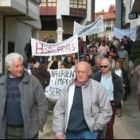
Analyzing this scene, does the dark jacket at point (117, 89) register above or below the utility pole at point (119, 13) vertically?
below

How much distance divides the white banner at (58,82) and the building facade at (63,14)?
119 feet

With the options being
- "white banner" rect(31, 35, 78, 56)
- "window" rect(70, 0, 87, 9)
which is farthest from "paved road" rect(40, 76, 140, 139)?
"window" rect(70, 0, 87, 9)

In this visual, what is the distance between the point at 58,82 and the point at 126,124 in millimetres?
3450

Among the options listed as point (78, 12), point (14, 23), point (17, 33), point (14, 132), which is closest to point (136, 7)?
point (14, 23)

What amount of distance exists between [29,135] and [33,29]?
24486mm

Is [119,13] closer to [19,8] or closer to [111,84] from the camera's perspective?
[19,8]

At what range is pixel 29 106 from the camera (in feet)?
20.5

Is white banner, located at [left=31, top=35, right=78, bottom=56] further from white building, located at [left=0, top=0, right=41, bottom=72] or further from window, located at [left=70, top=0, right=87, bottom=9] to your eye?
window, located at [left=70, top=0, right=87, bottom=9]

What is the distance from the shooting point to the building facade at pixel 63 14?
53062mm

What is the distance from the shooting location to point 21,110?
6156mm

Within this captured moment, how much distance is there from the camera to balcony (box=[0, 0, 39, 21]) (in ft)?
60.3

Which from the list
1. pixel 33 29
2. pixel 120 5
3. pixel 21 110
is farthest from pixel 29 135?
pixel 120 5

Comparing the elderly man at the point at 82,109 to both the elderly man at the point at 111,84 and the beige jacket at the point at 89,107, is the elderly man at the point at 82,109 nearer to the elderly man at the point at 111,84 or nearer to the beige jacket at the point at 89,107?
the beige jacket at the point at 89,107

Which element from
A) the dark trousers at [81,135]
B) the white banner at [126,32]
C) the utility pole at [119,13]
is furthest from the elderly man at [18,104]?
the utility pole at [119,13]
